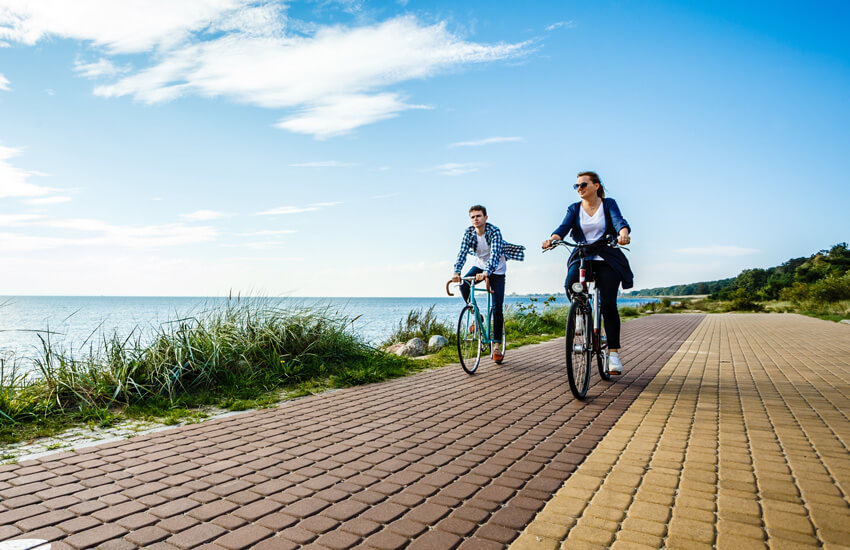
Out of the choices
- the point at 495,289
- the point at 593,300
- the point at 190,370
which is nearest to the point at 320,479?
the point at 190,370

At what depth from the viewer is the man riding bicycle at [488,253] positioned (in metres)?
7.74

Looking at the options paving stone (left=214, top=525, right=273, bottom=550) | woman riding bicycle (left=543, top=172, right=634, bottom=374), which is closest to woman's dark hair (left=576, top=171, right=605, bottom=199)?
woman riding bicycle (left=543, top=172, right=634, bottom=374)

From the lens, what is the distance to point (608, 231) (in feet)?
20.0

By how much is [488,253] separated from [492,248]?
6.7 inches

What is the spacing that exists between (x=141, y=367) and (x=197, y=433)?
76.8 inches

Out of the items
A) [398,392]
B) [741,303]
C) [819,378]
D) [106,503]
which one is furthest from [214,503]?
[741,303]

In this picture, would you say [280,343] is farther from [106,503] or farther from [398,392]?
[106,503]

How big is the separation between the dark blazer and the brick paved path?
151cm

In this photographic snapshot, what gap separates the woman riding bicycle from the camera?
6.02m

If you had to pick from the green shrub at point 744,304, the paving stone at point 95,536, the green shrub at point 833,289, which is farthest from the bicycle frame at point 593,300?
the green shrub at point 744,304

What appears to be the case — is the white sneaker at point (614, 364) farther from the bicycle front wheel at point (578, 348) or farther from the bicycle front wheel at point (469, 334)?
the bicycle front wheel at point (469, 334)

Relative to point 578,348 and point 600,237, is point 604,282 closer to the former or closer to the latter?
point 600,237

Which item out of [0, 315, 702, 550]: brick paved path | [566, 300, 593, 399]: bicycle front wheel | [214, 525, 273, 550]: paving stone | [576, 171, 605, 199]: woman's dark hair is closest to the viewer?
[214, 525, 273, 550]: paving stone

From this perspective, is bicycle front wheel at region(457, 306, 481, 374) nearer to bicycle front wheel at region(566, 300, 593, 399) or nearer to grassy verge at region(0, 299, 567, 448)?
grassy verge at region(0, 299, 567, 448)
